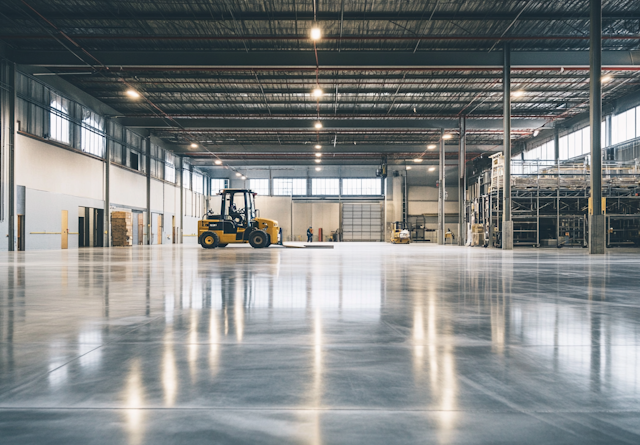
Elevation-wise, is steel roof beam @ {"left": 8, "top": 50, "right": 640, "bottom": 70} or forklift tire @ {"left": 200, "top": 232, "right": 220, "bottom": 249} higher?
steel roof beam @ {"left": 8, "top": 50, "right": 640, "bottom": 70}

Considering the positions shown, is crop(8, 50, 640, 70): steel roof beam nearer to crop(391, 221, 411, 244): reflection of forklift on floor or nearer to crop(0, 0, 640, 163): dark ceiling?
crop(0, 0, 640, 163): dark ceiling

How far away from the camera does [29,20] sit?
59.2ft

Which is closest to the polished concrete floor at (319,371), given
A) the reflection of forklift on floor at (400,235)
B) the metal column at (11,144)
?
the metal column at (11,144)

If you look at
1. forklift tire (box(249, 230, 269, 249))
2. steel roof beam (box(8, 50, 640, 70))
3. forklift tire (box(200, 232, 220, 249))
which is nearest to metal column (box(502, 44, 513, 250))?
steel roof beam (box(8, 50, 640, 70))

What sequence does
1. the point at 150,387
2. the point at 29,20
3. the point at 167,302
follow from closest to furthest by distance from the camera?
the point at 150,387 < the point at 167,302 < the point at 29,20

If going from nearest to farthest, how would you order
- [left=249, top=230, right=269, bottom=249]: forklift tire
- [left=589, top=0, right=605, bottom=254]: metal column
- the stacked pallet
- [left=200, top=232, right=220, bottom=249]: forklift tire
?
1. [left=589, top=0, right=605, bottom=254]: metal column
2. [left=249, top=230, right=269, bottom=249]: forklift tire
3. [left=200, top=232, right=220, bottom=249]: forklift tire
4. the stacked pallet

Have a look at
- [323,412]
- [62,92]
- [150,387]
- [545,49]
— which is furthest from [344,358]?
[62,92]

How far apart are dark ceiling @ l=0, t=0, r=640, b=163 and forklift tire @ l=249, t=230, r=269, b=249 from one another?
8295 millimetres

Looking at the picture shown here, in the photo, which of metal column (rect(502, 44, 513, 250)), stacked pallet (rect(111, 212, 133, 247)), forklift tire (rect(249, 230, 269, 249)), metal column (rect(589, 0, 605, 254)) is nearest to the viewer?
metal column (rect(589, 0, 605, 254))

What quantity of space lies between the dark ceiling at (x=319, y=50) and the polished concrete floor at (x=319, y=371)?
605 inches

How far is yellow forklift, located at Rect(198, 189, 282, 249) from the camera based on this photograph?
2197 centimetres

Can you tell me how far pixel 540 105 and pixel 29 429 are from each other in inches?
1322

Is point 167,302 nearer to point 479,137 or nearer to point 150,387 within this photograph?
point 150,387

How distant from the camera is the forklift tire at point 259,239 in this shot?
21.9 m
